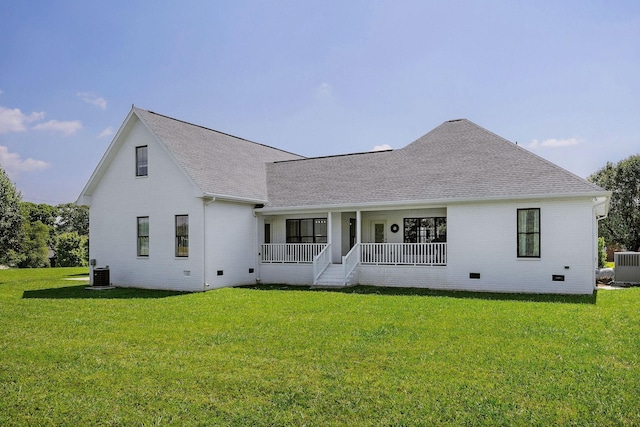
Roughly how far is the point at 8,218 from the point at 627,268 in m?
41.1

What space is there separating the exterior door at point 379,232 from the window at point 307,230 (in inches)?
87.3

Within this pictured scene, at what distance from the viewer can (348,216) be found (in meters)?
21.0

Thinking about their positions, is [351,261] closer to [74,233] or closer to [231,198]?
[231,198]

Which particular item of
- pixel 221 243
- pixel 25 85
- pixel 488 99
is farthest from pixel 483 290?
pixel 25 85

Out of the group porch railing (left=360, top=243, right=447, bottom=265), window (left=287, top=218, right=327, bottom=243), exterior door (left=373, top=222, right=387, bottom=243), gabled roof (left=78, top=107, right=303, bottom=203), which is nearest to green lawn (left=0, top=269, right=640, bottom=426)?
porch railing (left=360, top=243, right=447, bottom=265)

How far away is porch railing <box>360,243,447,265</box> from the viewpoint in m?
17.7

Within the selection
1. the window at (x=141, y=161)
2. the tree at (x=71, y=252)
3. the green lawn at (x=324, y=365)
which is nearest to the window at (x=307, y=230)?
the window at (x=141, y=161)

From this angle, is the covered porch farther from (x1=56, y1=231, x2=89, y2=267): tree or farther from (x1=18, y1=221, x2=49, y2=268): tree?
(x1=18, y1=221, x2=49, y2=268): tree

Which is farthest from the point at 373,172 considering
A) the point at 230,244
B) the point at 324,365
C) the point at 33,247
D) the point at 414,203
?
the point at 33,247

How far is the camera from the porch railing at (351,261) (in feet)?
59.3

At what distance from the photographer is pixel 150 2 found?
49.6 feet

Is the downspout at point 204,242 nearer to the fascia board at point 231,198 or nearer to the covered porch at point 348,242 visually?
the fascia board at point 231,198

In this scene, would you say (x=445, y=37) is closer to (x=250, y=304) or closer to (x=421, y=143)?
(x=421, y=143)

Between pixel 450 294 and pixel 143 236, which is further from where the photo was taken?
pixel 143 236
